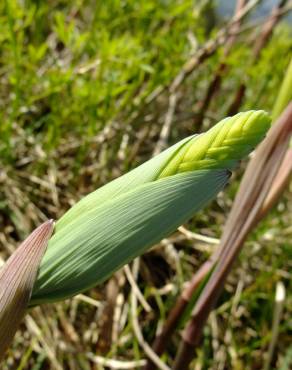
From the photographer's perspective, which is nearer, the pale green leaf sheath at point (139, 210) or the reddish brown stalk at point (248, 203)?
the pale green leaf sheath at point (139, 210)

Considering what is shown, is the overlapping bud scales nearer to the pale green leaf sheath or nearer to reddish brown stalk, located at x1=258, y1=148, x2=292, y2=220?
the pale green leaf sheath

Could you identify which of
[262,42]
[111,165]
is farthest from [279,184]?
[262,42]

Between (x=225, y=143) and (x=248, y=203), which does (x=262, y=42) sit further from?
(x=225, y=143)

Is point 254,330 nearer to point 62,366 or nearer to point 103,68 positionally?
point 62,366

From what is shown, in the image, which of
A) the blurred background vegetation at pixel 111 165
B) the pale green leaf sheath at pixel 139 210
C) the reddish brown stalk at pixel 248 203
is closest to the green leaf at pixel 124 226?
the pale green leaf sheath at pixel 139 210

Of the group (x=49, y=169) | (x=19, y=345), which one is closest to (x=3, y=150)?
(x=49, y=169)

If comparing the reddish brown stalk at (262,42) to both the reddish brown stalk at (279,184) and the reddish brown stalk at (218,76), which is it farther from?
the reddish brown stalk at (279,184)
